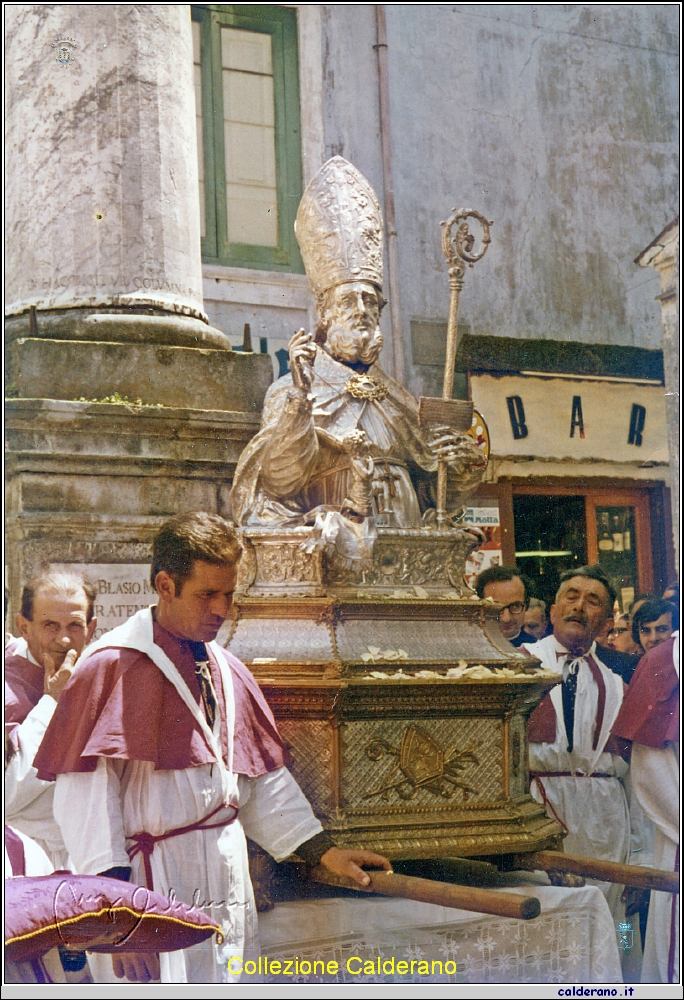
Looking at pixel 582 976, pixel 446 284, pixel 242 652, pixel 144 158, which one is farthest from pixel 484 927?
pixel 144 158

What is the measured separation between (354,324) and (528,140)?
4.28ft

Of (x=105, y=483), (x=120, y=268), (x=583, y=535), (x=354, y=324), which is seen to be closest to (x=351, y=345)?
(x=354, y=324)

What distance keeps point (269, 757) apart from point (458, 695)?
65cm

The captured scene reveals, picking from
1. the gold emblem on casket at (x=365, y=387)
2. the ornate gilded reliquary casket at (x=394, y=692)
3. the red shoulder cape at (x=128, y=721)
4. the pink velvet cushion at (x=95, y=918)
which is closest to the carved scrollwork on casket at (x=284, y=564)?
the ornate gilded reliquary casket at (x=394, y=692)

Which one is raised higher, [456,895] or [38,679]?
[38,679]

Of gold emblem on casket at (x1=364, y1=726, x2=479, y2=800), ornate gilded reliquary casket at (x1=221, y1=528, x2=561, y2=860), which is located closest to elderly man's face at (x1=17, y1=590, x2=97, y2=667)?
ornate gilded reliquary casket at (x1=221, y1=528, x2=561, y2=860)

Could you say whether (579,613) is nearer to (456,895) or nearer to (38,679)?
(456,895)

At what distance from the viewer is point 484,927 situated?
13.1ft

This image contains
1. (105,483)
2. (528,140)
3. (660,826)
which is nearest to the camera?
(105,483)

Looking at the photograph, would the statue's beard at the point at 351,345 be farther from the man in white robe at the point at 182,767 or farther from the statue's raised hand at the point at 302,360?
the man in white robe at the point at 182,767

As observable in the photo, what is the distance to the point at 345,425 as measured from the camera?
4441 mm

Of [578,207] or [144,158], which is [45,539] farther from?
[578,207]

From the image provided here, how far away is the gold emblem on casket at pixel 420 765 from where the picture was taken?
3.96 metres

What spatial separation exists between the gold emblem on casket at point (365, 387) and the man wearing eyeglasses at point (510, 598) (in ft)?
2.49
